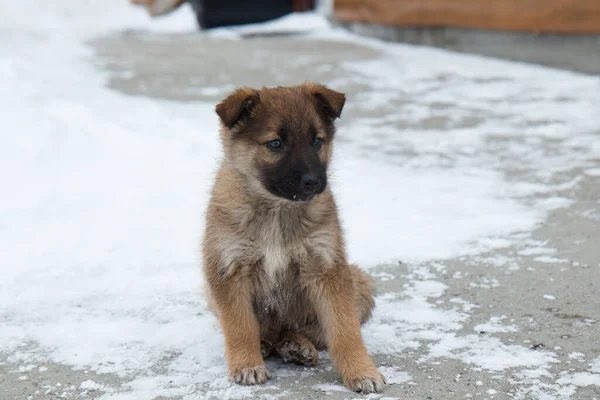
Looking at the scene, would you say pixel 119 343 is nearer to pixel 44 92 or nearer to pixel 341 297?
pixel 341 297

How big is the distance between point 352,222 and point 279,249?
254 centimetres

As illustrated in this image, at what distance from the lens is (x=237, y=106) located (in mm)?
4098

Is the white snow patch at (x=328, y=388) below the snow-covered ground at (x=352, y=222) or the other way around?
the other way around

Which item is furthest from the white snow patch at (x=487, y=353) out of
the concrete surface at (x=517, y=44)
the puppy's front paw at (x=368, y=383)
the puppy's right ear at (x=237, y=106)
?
the concrete surface at (x=517, y=44)

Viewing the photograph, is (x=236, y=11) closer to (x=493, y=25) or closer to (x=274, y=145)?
(x=493, y=25)

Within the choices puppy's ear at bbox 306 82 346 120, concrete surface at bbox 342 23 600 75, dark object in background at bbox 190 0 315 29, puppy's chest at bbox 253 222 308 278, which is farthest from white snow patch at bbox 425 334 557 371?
dark object in background at bbox 190 0 315 29

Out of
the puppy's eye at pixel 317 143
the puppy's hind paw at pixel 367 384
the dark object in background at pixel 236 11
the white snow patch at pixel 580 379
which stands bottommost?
the dark object in background at pixel 236 11

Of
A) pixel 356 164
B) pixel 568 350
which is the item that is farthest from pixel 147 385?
pixel 356 164

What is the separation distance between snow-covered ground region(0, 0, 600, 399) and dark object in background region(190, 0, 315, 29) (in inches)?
246

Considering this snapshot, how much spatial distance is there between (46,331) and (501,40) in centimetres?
991

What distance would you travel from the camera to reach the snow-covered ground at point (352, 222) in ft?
13.1

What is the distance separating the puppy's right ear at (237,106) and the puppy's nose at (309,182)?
1.69ft

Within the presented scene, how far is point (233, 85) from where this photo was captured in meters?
11.3

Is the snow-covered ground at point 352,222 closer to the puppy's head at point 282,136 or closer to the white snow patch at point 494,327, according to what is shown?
the white snow patch at point 494,327
